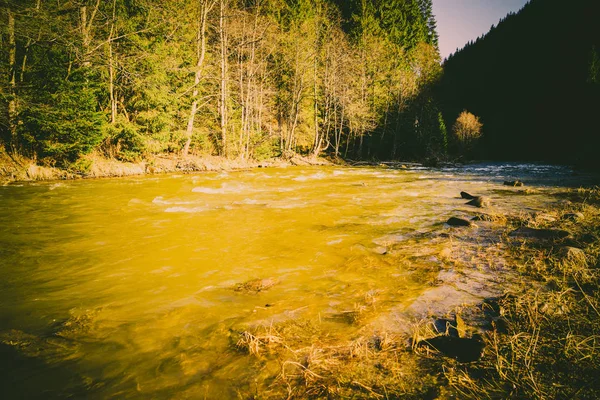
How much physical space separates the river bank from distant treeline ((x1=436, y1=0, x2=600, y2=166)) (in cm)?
3605

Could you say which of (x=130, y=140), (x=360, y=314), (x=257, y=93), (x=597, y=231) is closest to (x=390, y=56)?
(x=257, y=93)

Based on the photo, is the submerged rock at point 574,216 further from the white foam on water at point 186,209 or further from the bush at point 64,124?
the bush at point 64,124

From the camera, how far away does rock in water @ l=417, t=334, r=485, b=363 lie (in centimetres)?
201

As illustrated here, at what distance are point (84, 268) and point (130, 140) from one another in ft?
42.1

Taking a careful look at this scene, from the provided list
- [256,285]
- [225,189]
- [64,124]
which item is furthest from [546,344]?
[64,124]

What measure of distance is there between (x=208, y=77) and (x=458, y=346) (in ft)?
64.7

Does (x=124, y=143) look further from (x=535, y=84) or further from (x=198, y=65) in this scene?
(x=535, y=84)

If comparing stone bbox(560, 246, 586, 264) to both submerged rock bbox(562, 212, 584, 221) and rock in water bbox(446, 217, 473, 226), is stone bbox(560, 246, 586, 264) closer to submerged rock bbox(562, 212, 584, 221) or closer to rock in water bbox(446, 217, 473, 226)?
rock in water bbox(446, 217, 473, 226)

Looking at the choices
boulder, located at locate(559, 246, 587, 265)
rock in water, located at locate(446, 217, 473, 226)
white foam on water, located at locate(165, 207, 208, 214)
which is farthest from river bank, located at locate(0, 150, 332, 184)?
boulder, located at locate(559, 246, 587, 265)

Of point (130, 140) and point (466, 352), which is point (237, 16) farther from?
point (466, 352)

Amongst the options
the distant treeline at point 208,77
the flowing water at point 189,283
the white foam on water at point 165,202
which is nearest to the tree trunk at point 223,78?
the distant treeline at point 208,77

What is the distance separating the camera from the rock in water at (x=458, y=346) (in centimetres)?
201

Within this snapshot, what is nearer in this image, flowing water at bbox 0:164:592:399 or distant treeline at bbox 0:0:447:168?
flowing water at bbox 0:164:592:399

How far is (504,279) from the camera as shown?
340 cm
